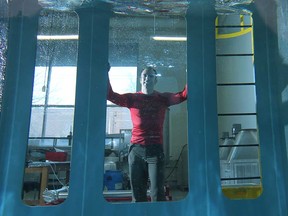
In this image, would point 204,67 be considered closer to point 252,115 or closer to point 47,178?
point 252,115

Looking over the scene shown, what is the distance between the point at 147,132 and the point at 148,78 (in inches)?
12.6

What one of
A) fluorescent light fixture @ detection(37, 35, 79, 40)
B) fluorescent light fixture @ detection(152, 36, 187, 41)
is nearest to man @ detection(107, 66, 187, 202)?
fluorescent light fixture @ detection(152, 36, 187, 41)

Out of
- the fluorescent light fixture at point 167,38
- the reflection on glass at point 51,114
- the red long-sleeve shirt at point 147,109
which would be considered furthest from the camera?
the fluorescent light fixture at point 167,38

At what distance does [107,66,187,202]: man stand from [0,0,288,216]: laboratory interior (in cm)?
3

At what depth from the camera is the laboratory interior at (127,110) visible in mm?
1553

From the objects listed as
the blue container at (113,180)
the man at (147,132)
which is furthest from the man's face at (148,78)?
the blue container at (113,180)

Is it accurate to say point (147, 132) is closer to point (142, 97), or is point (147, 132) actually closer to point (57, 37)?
point (142, 97)

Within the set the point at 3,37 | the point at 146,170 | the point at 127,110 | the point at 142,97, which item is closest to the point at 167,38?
the point at 142,97

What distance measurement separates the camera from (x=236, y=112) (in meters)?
1.72

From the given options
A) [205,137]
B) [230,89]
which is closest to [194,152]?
[205,137]

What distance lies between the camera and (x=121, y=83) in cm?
169

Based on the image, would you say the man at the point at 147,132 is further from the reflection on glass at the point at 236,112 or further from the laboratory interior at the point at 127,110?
the reflection on glass at the point at 236,112

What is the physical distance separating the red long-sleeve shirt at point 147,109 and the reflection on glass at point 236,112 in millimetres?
286

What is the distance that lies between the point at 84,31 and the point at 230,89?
966 mm
